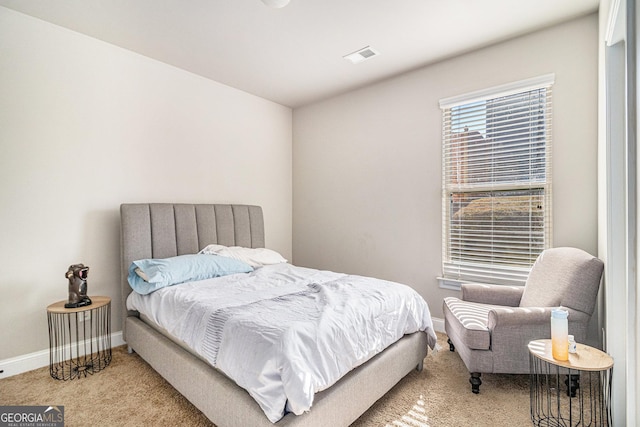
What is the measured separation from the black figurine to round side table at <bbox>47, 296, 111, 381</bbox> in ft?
0.17

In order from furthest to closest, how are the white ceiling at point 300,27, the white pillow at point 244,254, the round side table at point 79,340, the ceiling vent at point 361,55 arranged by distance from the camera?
the white pillow at point 244,254 → the ceiling vent at point 361,55 → the round side table at point 79,340 → the white ceiling at point 300,27

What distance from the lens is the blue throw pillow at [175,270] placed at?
95.3 inches

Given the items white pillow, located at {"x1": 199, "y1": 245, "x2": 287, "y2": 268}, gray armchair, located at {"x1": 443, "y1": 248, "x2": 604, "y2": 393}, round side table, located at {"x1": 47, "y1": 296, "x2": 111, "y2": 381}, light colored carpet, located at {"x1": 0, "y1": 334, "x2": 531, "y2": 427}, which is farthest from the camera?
white pillow, located at {"x1": 199, "y1": 245, "x2": 287, "y2": 268}

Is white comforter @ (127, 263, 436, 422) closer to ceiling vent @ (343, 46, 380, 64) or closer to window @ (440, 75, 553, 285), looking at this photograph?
window @ (440, 75, 553, 285)

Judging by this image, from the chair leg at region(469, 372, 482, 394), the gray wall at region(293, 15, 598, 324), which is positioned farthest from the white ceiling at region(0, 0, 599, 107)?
the chair leg at region(469, 372, 482, 394)

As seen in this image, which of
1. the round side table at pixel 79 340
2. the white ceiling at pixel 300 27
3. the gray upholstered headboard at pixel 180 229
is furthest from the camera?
the gray upholstered headboard at pixel 180 229

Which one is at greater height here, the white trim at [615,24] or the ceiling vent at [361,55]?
the ceiling vent at [361,55]

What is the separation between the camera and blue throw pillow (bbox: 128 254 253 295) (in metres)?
2.42

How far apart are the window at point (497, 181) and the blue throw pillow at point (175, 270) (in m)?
2.19

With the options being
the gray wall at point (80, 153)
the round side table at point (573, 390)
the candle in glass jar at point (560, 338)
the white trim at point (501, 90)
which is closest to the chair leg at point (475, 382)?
the round side table at point (573, 390)

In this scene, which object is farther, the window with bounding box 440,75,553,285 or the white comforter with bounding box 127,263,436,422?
the window with bounding box 440,75,553,285

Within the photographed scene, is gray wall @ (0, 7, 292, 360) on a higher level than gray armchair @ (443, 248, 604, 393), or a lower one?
higher

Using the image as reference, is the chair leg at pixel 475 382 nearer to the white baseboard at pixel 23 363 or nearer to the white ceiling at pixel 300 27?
the white ceiling at pixel 300 27

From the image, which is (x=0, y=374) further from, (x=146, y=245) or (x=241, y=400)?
(x=241, y=400)
